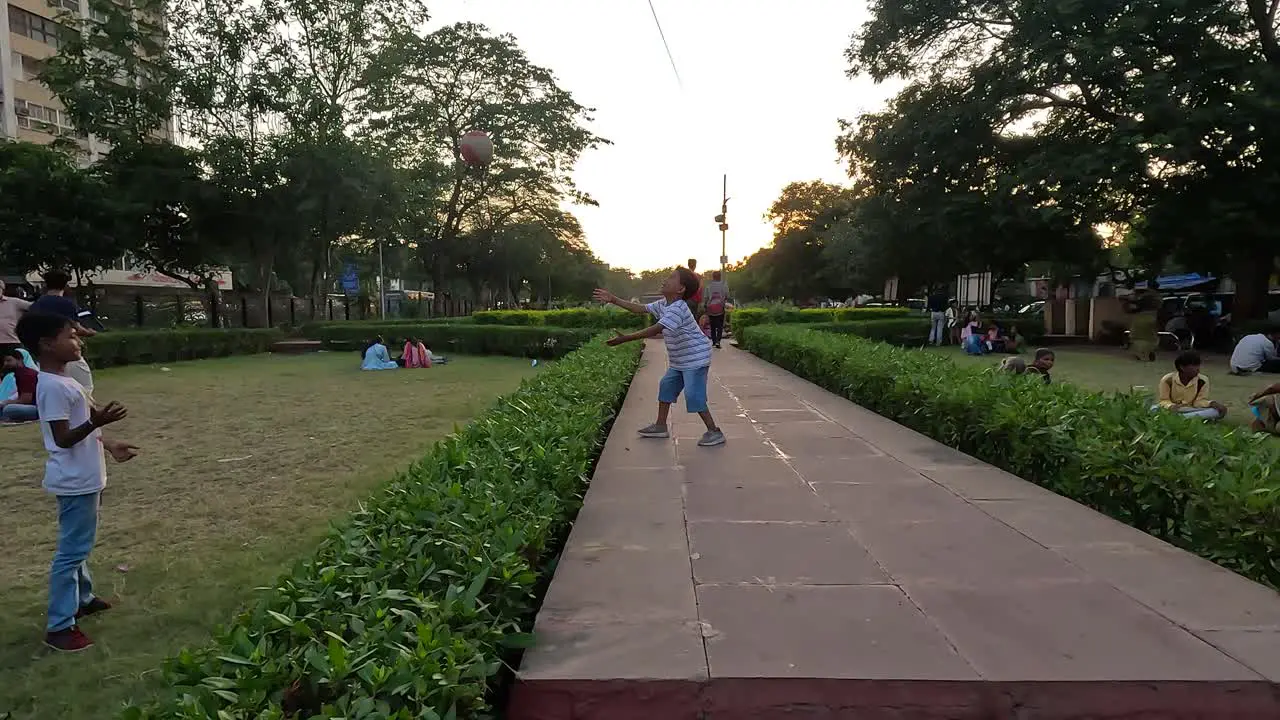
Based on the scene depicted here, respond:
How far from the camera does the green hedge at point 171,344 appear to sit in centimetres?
→ 1599

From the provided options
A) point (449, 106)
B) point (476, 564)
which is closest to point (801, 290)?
point (449, 106)

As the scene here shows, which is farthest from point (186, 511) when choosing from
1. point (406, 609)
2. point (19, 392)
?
point (19, 392)

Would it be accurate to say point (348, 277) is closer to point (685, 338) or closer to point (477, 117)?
point (477, 117)

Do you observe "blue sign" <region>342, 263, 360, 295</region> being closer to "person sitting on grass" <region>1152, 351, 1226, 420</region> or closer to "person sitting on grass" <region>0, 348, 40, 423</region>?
"person sitting on grass" <region>0, 348, 40, 423</region>

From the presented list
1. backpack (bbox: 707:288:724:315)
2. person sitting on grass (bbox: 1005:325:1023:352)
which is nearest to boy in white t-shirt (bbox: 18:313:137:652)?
backpack (bbox: 707:288:724:315)

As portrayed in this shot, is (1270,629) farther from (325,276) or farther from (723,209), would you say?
(325,276)

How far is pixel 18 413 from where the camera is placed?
775 centimetres

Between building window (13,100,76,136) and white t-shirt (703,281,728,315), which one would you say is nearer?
white t-shirt (703,281,728,315)

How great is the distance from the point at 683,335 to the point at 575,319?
47.9ft

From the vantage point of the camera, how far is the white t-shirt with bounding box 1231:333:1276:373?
444 inches

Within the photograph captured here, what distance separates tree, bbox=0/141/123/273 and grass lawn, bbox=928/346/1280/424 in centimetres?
2061

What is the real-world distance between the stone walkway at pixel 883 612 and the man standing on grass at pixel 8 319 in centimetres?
737

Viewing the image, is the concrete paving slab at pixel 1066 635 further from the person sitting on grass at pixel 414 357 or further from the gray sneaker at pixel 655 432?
the person sitting on grass at pixel 414 357

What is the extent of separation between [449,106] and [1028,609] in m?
30.7
